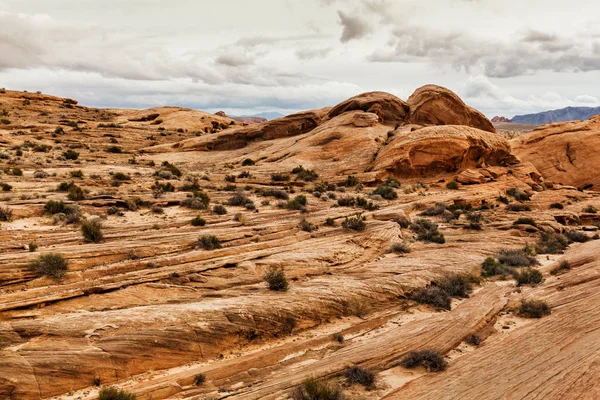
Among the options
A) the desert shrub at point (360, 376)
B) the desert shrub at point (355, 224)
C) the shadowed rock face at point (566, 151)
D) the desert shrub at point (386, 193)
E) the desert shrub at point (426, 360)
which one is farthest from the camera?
the shadowed rock face at point (566, 151)

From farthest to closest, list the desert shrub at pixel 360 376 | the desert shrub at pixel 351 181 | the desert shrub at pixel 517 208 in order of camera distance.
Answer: the desert shrub at pixel 351 181
the desert shrub at pixel 517 208
the desert shrub at pixel 360 376

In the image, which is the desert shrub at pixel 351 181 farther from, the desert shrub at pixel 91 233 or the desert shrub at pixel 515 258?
the desert shrub at pixel 91 233

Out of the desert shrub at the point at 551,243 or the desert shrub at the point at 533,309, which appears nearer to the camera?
the desert shrub at the point at 533,309

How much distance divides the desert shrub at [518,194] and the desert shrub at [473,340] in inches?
888

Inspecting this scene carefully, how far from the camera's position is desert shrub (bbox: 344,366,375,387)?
9.40m

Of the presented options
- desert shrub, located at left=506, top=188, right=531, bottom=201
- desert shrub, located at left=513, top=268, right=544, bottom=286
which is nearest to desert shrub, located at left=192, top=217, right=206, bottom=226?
desert shrub, located at left=513, top=268, right=544, bottom=286

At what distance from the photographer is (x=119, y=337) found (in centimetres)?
960

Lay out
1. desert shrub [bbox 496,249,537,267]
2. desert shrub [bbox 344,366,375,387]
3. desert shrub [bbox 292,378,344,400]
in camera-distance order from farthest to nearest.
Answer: desert shrub [bbox 496,249,537,267] → desert shrub [bbox 344,366,375,387] → desert shrub [bbox 292,378,344,400]

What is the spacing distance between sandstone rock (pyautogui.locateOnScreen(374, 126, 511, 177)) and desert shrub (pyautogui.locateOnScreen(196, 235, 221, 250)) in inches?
797

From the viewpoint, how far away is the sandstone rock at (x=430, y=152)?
32688 mm

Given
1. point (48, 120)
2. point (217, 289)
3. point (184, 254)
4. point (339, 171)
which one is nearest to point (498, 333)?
point (217, 289)

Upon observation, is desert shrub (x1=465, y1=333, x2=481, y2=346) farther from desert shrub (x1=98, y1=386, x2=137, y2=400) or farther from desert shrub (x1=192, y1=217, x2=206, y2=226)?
desert shrub (x1=192, y1=217, x2=206, y2=226)

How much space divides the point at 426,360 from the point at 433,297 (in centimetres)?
442

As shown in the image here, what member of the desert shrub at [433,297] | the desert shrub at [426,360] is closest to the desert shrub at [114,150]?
the desert shrub at [433,297]
